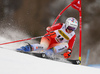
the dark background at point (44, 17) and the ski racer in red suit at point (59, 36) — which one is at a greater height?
the dark background at point (44, 17)

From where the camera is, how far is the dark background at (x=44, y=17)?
6.29m

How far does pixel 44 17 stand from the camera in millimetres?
6668

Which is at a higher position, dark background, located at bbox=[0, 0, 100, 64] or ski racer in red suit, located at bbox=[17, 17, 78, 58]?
dark background, located at bbox=[0, 0, 100, 64]

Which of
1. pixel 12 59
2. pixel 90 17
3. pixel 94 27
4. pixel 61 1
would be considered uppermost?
pixel 61 1

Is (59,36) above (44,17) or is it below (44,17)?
below

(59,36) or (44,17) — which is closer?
(59,36)

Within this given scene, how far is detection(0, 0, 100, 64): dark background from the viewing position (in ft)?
20.6

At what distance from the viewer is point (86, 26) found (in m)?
7.30

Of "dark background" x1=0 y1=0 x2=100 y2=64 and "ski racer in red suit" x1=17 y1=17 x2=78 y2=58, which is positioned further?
"dark background" x1=0 y1=0 x2=100 y2=64

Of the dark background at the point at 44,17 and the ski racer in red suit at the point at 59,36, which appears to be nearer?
the ski racer in red suit at the point at 59,36

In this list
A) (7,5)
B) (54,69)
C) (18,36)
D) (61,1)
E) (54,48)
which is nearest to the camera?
(54,69)

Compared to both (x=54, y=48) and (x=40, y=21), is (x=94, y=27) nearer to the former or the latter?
(x=40, y=21)

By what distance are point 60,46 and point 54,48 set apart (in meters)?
0.14

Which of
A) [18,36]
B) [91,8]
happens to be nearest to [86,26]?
[91,8]
